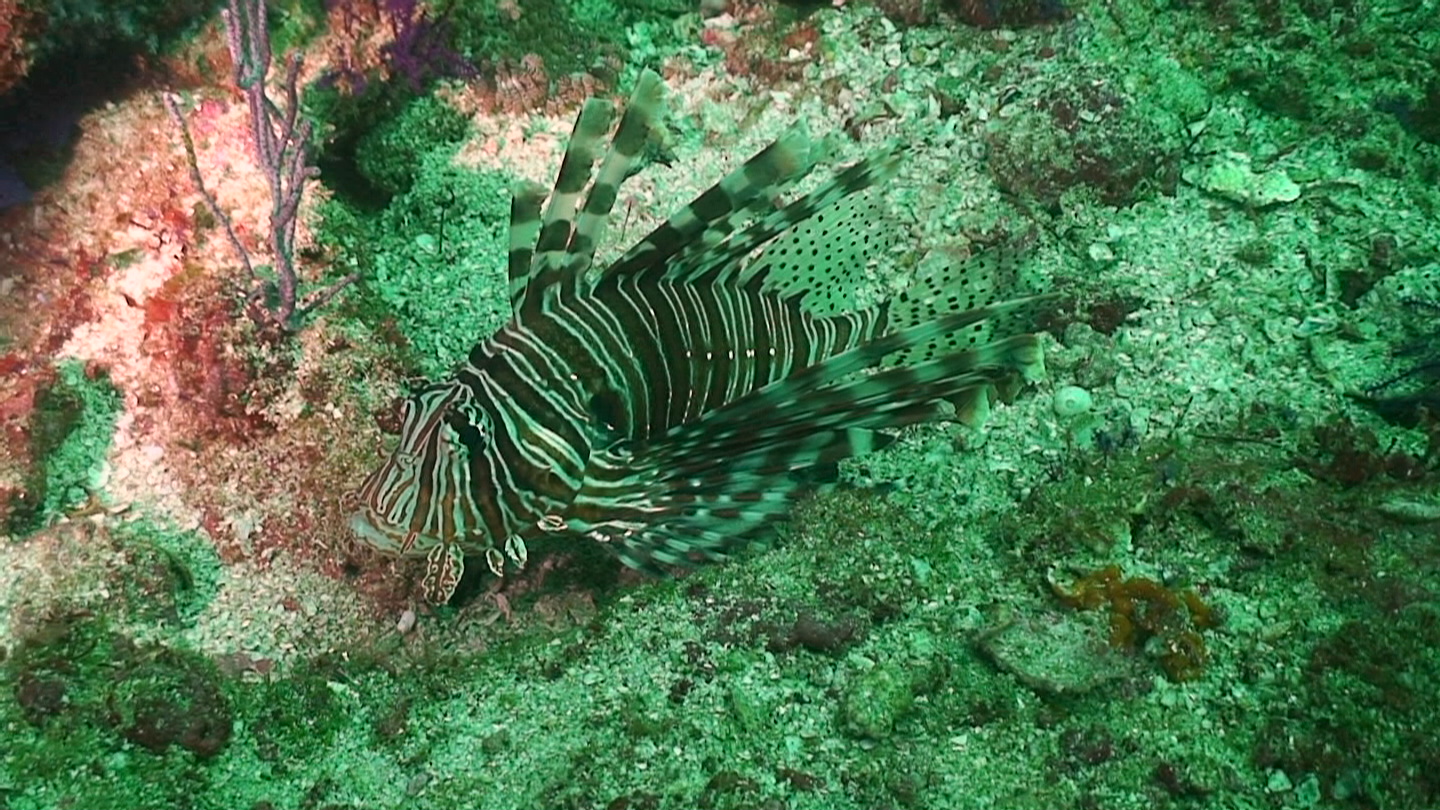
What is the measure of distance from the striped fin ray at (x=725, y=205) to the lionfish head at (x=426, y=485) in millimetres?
747

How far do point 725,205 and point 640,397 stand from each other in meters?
0.69

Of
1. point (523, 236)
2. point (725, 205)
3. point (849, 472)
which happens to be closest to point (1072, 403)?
point (849, 472)

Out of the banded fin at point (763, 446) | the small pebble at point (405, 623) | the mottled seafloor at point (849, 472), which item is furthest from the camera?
the small pebble at point (405, 623)

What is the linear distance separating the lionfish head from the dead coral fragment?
80.7 inches

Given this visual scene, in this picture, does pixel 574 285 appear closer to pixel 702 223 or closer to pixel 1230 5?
pixel 702 223

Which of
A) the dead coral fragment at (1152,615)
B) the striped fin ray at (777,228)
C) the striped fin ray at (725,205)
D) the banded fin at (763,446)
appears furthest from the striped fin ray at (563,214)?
the dead coral fragment at (1152,615)

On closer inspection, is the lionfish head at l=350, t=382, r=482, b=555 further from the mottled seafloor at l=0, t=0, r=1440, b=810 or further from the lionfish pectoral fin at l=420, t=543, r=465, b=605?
the mottled seafloor at l=0, t=0, r=1440, b=810

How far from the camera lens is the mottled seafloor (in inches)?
110

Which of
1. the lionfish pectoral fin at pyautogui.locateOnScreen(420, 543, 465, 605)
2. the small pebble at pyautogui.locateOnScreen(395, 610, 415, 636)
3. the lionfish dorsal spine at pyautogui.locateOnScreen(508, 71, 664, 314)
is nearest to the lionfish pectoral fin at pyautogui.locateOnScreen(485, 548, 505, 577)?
the lionfish pectoral fin at pyautogui.locateOnScreen(420, 543, 465, 605)

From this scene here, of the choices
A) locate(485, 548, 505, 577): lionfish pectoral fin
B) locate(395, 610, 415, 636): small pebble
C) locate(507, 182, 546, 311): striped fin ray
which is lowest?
locate(395, 610, 415, 636): small pebble

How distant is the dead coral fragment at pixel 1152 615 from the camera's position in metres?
2.89

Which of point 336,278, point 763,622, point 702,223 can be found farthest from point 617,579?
point 336,278

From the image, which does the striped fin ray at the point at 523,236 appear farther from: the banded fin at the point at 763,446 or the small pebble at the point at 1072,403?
the small pebble at the point at 1072,403

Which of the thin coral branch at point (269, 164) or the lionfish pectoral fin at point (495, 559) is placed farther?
the thin coral branch at point (269, 164)
